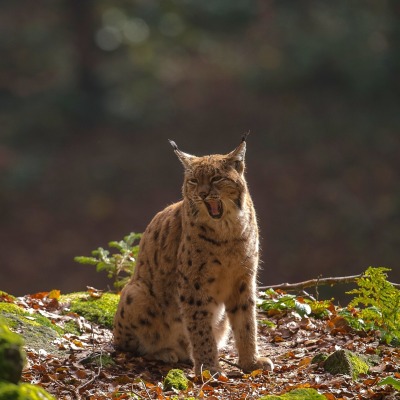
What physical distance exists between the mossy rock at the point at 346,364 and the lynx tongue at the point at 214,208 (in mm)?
1473

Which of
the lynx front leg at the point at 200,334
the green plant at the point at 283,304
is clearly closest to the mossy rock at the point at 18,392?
the lynx front leg at the point at 200,334

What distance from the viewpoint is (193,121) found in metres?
25.5

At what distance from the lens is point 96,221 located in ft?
74.5

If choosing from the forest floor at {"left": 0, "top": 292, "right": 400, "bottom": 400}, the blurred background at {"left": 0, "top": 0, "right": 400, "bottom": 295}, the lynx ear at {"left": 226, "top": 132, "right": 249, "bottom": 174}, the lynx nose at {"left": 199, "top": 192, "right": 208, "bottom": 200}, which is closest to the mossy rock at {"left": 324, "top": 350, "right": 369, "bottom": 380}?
the forest floor at {"left": 0, "top": 292, "right": 400, "bottom": 400}

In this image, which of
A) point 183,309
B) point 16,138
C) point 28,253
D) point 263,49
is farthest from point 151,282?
point 263,49

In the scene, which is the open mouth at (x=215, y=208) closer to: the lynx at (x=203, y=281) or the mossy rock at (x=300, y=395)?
the lynx at (x=203, y=281)

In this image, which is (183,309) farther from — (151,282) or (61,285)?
(61,285)

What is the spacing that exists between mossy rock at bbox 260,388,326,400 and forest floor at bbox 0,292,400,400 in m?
0.18

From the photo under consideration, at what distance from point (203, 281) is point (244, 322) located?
1.74ft

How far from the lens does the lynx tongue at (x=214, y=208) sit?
7.00 metres

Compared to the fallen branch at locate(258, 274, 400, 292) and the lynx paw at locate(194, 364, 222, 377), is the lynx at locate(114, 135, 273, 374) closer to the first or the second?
the lynx paw at locate(194, 364, 222, 377)

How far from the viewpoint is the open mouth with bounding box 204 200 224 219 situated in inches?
276

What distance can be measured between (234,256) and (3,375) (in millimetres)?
3275

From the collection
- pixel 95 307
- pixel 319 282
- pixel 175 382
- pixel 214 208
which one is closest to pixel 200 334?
pixel 175 382
